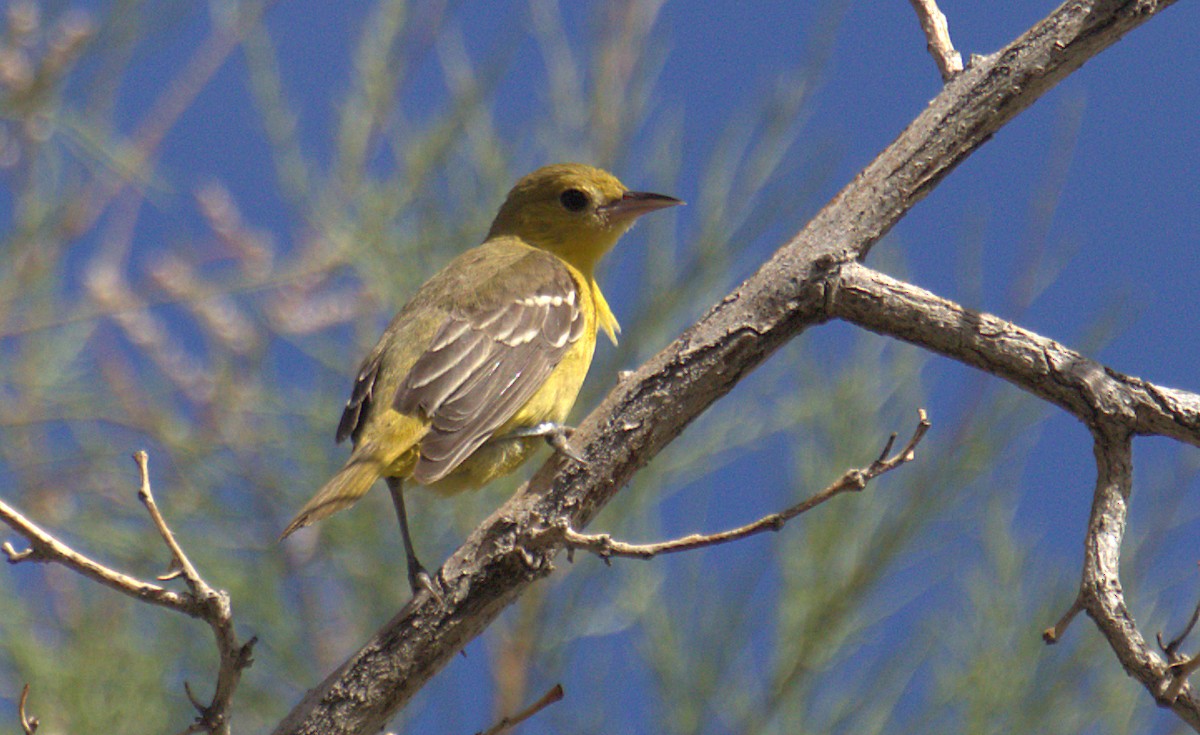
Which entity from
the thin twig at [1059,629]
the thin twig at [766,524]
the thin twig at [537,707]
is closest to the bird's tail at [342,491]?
the thin twig at [537,707]

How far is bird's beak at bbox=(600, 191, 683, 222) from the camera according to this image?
187 inches

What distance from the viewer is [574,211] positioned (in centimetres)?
498

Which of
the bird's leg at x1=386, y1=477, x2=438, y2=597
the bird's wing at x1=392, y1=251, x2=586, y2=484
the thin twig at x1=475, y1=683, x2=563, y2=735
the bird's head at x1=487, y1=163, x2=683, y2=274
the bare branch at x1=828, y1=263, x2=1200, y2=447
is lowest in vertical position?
A: the thin twig at x1=475, y1=683, x2=563, y2=735

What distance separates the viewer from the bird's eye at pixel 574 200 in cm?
494

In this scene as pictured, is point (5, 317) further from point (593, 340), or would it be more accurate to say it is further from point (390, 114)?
point (593, 340)

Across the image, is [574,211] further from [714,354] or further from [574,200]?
[714,354]

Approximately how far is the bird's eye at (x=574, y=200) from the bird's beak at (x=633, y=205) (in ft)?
0.25

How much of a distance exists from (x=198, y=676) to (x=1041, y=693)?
116 inches

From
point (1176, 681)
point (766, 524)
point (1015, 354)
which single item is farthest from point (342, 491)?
point (1176, 681)

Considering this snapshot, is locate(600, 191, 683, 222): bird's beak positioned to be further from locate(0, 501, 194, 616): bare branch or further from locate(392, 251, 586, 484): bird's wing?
locate(0, 501, 194, 616): bare branch

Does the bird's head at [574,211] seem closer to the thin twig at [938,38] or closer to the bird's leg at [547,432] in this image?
the bird's leg at [547,432]

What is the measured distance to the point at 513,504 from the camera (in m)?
2.88

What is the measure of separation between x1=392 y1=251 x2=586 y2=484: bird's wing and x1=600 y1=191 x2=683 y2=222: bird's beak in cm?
36

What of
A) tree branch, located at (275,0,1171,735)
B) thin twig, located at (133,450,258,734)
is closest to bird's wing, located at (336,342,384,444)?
tree branch, located at (275,0,1171,735)
